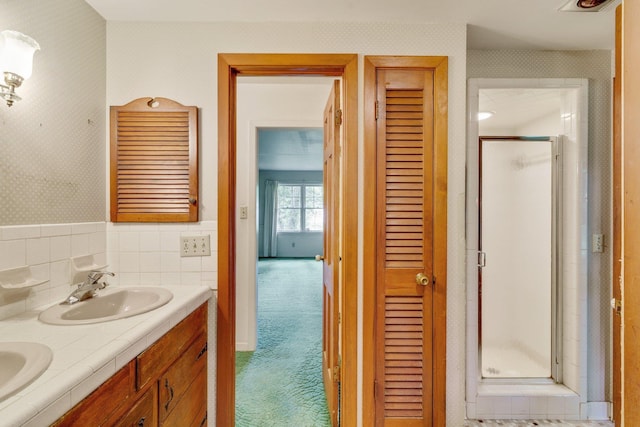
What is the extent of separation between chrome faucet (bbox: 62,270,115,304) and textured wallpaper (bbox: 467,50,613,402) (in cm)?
232

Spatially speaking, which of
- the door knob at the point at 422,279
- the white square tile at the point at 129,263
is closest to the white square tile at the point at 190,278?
the white square tile at the point at 129,263

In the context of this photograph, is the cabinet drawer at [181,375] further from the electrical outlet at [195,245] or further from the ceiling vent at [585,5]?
the ceiling vent at [585,5]

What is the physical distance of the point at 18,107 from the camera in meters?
1.12

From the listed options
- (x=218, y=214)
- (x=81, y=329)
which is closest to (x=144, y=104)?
(x=218, y=214)

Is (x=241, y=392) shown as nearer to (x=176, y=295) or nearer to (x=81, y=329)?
(x=176, y=295)

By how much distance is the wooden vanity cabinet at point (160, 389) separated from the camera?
782 mm

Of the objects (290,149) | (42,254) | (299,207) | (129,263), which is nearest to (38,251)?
(42,254)

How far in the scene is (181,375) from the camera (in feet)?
4.05

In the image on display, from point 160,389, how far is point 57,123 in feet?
3.94

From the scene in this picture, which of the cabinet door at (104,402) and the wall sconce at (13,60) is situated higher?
the wall sconce at (13,60)

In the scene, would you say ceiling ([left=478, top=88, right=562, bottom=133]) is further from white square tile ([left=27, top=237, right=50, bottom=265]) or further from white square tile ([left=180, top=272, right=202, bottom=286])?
white square tile ([left=27, top=237, right=50, bottom=265])

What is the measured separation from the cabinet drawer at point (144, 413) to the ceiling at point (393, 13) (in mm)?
1689

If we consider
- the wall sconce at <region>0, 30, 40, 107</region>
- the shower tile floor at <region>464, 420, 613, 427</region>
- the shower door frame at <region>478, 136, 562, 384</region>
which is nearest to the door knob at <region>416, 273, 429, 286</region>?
the shower door frame at <region>478, 136, 562, 384</region>

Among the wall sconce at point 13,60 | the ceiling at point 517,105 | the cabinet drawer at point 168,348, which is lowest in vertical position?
the cabinet drawer at point 168,348
